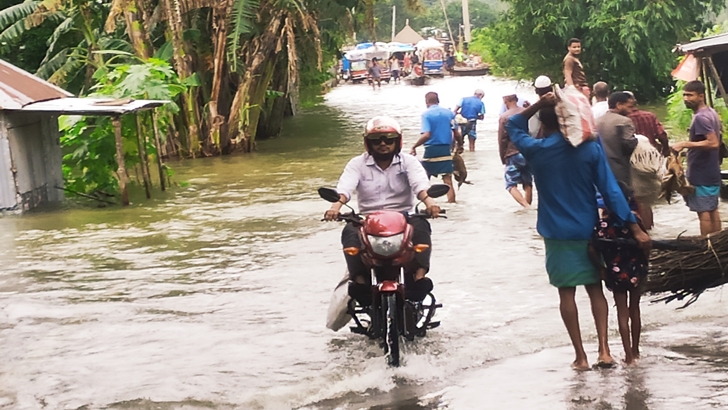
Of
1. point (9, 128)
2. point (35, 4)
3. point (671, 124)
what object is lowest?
point (671, 124)

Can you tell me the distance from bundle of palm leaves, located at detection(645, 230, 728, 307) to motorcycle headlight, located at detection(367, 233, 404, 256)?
1.58 metres

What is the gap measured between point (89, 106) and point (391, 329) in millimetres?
9524

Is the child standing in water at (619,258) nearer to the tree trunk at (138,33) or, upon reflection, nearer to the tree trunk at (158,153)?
the tree trunk at (158,153)

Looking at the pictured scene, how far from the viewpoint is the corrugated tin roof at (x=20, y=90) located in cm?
1476

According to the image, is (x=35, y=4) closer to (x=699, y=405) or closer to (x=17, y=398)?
(x=17, y=398)

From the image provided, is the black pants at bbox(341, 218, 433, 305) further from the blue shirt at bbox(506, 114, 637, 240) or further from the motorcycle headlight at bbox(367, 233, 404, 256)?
the blue shirt at bbox(506, 114, 637, 240)

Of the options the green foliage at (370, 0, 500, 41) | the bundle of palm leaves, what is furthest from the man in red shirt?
the green foliage at (370, 0, 500, 41)

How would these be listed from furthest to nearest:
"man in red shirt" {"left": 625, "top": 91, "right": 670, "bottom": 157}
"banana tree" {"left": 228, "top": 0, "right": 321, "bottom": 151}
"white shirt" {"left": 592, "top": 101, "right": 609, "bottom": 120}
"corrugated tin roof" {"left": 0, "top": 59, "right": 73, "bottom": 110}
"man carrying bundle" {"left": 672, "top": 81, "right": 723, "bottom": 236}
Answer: "banana tree" {"left": 228, "top": 0, "right": 321, "bottom": 151}, "corrugated tin roof" {"left": 0, "top": 59, "right": 73, "bottom": 110}, "white shirt" {"left": 592, "top": 101, "right": 609, "bottom": 120}, "man in red shirt" {"left": 625, "top": 91, "right": 670, "bottom": 157}, "man carrying bundle" {"left": 672, "top": 81, "right": 723, "bottom": 236}

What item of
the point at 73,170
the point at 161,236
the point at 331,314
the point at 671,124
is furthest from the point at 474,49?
the point at 331,314

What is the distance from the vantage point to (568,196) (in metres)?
6.26

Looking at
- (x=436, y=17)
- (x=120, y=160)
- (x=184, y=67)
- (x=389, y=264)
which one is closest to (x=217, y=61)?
(x=184, y=67)

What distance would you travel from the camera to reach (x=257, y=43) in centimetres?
2330

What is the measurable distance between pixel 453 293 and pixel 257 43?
15165 millimetres

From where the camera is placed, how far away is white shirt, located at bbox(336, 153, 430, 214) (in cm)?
710
